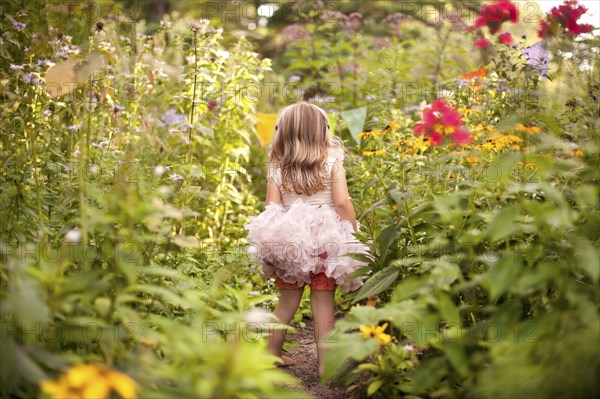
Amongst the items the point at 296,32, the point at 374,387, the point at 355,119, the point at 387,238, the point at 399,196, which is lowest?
the point at 374,387

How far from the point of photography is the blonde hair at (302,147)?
11.2 ft

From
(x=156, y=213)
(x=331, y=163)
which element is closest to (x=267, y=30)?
(x=331, y=163)

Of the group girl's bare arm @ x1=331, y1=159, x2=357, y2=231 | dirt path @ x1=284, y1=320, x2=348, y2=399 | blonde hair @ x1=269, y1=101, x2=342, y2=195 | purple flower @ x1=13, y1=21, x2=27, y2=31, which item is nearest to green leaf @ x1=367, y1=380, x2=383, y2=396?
dirt path @ x1=284, y1=320, x2=348, y2=399

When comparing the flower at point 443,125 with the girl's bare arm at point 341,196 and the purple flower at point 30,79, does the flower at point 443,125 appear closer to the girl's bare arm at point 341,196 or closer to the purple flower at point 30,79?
the girl's bare arm at point 341,196

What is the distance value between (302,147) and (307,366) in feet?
3.88

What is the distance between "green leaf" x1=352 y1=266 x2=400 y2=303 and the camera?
8.14 ft

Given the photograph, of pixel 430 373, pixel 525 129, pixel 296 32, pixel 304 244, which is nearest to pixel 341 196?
pixel 304 244

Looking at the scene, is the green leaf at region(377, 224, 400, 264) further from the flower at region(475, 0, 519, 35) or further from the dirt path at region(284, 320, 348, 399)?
the flower at region(475, 0, 519, 35)

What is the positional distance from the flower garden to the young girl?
14 centimetres

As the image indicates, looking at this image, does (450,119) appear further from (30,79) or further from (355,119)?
(355,119)

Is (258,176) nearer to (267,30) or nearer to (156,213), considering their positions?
(156,213)

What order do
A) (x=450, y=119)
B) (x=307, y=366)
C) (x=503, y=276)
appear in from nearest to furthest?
1. (x=503, y=276)
2. (x=450, y=119)
3. (x=307, y=366)

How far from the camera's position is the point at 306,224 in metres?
3.21

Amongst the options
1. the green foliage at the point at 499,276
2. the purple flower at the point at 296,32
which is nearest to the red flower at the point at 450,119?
the green foliage at the point at 499,276
